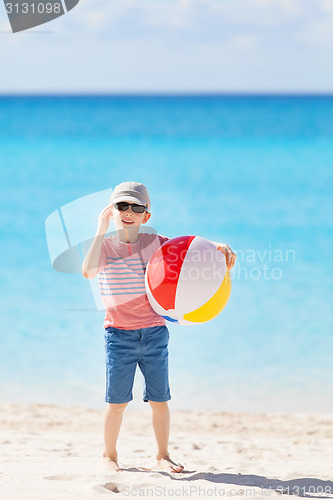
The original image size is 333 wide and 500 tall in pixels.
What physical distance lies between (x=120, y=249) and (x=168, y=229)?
7.26m

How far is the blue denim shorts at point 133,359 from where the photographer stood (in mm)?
3986

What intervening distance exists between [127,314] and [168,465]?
35.9 inches

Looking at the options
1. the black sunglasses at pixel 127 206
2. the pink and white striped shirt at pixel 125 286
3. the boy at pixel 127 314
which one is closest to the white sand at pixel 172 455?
the boy at pixel 127 314

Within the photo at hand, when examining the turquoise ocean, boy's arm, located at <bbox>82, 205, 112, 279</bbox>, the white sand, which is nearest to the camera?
the white sand

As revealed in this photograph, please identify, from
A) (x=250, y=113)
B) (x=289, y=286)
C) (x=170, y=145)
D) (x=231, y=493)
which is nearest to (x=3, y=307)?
(x=289, y=286)

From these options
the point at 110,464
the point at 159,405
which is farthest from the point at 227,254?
the point at 110,464

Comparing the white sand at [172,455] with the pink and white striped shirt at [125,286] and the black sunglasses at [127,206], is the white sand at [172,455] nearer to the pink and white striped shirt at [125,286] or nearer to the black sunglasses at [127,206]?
the pink and white striped shirt at [125,286]

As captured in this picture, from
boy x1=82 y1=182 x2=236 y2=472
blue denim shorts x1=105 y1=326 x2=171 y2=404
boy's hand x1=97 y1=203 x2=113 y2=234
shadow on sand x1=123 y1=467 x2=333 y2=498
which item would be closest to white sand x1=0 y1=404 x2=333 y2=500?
shadow on sand x1=123 y1=467 x2=333 y2=498

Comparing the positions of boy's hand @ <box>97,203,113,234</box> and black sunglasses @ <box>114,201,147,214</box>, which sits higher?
black sunglasses @ <box>114,201,147,214</box>

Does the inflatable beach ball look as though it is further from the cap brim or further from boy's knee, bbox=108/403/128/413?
boy's knee, bbox=108/403/128/413

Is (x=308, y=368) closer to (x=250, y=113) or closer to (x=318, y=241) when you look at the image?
(x=318, y=241)

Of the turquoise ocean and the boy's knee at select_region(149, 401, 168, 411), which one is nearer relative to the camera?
the boy's knee at select_region(149, 401, 168, 411)

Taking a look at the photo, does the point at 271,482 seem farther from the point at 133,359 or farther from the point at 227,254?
the point at 227,254

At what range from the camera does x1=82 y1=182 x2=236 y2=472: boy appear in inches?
157
